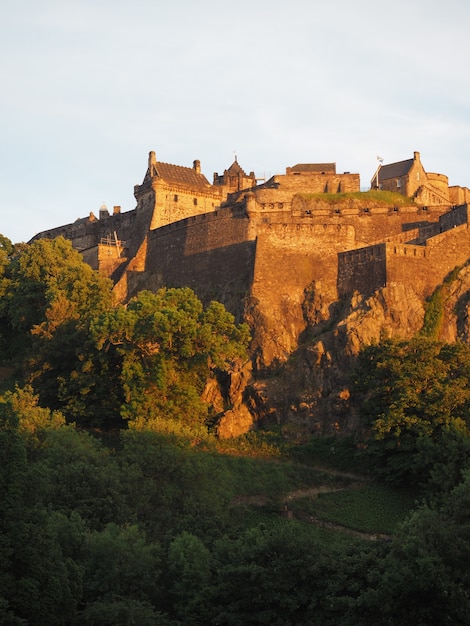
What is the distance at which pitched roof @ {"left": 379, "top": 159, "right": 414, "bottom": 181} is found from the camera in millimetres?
85375

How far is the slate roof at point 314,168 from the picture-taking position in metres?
86.6

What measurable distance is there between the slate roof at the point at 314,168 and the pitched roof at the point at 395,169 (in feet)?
12.1

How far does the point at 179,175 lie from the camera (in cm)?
8862

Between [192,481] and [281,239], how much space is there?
22031mm

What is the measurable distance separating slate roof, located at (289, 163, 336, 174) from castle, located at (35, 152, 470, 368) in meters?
0.11

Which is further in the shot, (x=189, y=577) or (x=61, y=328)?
(x=61, y=328)

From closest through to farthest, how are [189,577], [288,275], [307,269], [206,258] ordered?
[189,577] < [288,275] < [307,269] < [206,258]

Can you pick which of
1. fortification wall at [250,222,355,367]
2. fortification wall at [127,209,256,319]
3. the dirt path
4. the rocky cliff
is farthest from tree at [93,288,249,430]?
the dirt path

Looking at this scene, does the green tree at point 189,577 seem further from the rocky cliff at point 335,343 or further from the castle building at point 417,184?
the castle building at point 417,184

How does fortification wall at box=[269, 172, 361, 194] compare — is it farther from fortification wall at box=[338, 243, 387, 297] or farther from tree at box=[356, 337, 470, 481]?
tree at box=[356, 337, 470, 481]

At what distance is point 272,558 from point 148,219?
152 feet

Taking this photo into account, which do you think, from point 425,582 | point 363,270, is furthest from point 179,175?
point 425,582

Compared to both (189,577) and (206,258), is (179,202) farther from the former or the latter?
(189,577)

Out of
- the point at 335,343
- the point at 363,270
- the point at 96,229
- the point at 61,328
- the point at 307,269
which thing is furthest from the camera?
the point at 96,229
